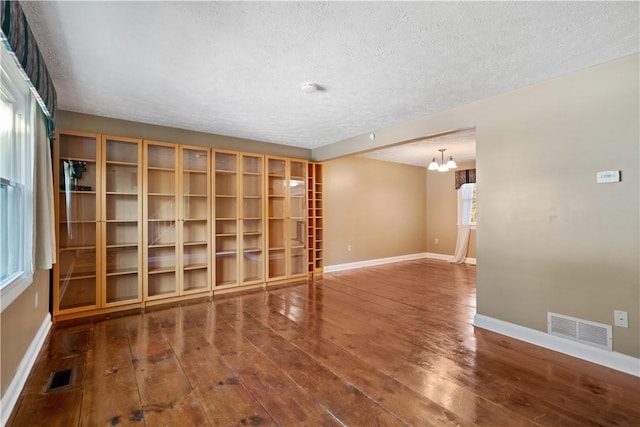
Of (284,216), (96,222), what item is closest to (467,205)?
(284,216)

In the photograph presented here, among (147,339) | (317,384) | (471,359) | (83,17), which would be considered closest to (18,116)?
(83,17)

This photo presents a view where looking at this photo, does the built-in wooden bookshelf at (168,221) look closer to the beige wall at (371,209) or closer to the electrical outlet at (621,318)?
→ the beige wall at (371,209)

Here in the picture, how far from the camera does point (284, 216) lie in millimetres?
5230

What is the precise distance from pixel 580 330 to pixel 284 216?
4071 mm

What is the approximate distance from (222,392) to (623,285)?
315 centimetres

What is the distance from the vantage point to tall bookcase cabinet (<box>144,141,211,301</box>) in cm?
400

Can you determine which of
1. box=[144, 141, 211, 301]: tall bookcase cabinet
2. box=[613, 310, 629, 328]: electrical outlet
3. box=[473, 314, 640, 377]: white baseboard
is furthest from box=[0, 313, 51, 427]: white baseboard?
box=[613, 310, 629, 328]: electrical outlet

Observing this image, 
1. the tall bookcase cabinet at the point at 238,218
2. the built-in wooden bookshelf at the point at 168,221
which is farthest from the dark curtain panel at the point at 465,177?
the tall bookcase cabinet at the point at 238,218

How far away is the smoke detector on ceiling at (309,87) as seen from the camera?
276cm

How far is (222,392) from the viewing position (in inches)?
79.3

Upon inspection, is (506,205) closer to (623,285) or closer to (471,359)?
(623,285)

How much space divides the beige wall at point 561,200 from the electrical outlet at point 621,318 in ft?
0.10

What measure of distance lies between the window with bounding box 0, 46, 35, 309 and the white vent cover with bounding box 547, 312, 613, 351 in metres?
4.22

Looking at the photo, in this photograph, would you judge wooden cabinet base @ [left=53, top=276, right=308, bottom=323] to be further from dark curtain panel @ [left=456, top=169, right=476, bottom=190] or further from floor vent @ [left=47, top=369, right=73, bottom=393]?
dark curtain panel @ [left=456, top=169, right=476, bottom=190]
